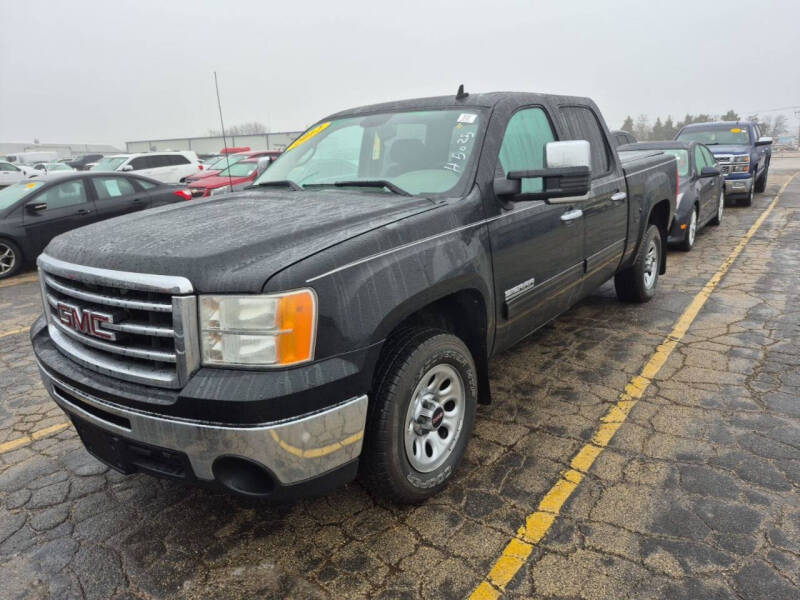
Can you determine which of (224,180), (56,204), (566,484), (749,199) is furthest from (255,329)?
(749,199)

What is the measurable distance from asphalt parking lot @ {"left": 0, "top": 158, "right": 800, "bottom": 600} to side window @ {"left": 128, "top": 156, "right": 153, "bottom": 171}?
1448cm

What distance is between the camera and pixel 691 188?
8.27 metres

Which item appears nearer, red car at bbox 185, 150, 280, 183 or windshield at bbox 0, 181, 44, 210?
windshield at bbox 0, 181, 44, 210

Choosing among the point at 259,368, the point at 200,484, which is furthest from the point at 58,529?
the point at 259,368

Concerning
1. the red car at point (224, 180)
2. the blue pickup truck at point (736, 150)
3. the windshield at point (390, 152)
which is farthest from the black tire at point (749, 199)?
the windshield at point (390, 152)

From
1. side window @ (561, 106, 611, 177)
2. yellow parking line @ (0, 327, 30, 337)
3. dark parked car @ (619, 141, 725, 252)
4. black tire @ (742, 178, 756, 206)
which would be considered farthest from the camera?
black tire @ (742, 178, 756, 206)

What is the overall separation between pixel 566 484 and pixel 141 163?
17.5m

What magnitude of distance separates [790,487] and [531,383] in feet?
5.41

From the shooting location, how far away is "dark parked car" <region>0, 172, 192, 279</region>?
8.53 metres

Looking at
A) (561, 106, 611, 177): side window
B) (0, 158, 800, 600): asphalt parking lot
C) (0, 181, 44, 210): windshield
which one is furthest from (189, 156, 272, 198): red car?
(0, 158, 800, 600): asphalt parking lot

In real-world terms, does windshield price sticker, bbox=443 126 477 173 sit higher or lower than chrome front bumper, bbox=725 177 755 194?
higher

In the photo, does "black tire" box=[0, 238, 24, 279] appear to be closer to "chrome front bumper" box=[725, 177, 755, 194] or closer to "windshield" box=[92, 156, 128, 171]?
"windshield" box=[92, 156, 128, 171]

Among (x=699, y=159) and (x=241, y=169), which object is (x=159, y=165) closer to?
(x=241, y=169)

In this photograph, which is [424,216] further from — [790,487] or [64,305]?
[790,487]
